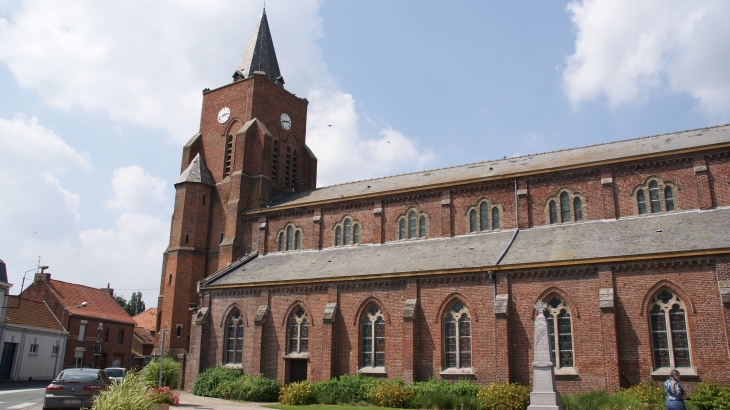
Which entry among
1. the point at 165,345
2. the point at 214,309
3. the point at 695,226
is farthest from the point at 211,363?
the point at 695,226

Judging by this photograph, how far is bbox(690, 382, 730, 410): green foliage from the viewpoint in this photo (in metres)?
18.3

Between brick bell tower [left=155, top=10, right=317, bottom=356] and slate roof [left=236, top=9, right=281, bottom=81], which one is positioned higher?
slate roof [left=236, top=9, right=281, bottom=81]

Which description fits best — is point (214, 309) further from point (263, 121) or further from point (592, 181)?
point (592, 181)

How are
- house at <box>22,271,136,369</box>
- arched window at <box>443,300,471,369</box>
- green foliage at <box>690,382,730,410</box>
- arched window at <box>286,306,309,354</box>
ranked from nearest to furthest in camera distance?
green foliage at <box>690,382,730,410</box>, arched window at <box>443,300,471,369</box>, arched window at <box>286,306,309,354</box>, house at <box>22,271,136,369</box>

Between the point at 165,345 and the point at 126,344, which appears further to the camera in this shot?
the point at 126,344

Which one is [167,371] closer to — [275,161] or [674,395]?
[275,161]

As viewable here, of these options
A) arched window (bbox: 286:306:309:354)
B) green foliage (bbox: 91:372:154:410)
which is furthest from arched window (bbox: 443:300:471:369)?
green foliage (bbox: 91:372:154:410)

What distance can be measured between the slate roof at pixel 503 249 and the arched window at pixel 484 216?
637 mm

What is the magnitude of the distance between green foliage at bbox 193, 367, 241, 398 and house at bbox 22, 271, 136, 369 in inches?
804

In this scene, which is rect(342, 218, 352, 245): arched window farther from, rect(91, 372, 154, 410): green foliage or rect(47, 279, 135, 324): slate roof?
rect(47, 279, 135, 324): slate roof

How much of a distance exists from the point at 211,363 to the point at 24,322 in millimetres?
19551

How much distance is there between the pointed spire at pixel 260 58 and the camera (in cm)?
4297

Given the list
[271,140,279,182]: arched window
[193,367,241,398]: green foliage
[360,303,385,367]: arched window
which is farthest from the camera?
[271,140,279,182]: arched window

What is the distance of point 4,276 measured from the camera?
38.3 m
